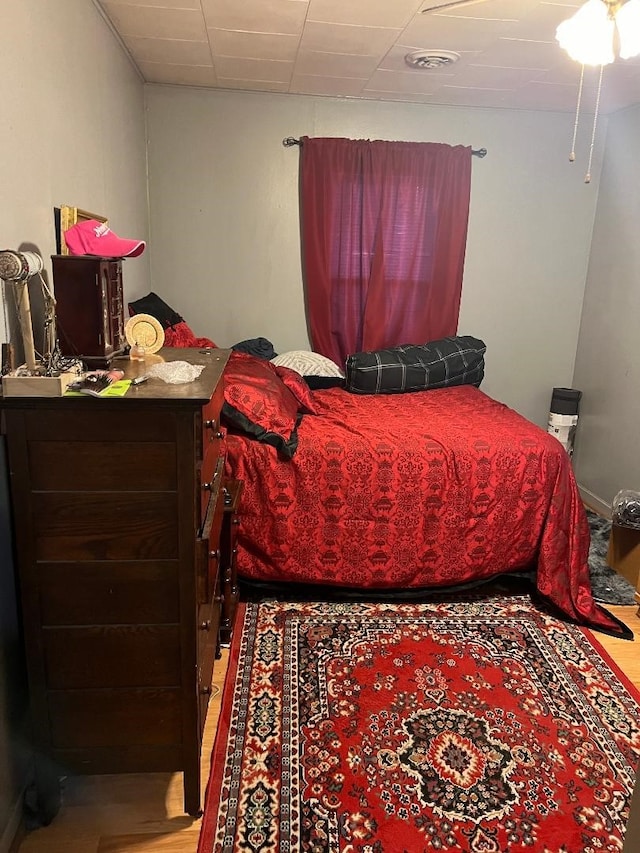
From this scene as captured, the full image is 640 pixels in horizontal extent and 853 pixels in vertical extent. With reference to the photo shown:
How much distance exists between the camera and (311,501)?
252 cm

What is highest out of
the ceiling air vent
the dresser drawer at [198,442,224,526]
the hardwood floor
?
the ceiling air vent

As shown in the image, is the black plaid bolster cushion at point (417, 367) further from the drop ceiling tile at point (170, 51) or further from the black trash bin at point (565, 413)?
the drop ceiling tile at point (170, 51)

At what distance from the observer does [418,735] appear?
192 centimetres

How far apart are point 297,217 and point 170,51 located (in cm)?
119

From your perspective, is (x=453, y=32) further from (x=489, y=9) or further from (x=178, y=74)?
(x=178, y=74)

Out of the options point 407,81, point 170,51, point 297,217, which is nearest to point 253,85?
point 170,51

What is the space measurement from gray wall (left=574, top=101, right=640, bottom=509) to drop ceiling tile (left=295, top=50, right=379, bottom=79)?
166 centimetres

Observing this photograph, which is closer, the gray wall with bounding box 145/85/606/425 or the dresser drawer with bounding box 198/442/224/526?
the dresser drawer with bounding box 198/442/224/526

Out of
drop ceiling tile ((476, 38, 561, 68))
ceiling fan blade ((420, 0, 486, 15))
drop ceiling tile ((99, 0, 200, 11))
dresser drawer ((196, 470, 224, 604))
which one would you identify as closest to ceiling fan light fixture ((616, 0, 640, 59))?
ceiling fan blade ((420, 0, 486, 15))

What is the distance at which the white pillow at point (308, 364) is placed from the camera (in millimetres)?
3600

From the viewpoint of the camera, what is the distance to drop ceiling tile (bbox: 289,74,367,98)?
3406mm

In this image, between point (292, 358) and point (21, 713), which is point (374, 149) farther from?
point (21, 713)

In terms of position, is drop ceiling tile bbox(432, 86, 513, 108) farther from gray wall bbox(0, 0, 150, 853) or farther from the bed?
the bed

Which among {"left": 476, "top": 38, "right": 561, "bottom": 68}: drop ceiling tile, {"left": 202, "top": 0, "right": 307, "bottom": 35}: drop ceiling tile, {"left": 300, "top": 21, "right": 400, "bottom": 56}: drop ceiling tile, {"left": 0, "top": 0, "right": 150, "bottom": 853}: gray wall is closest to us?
{"left": 0, "top": 0, "right": 150, "bottom": 853}: gray wall
